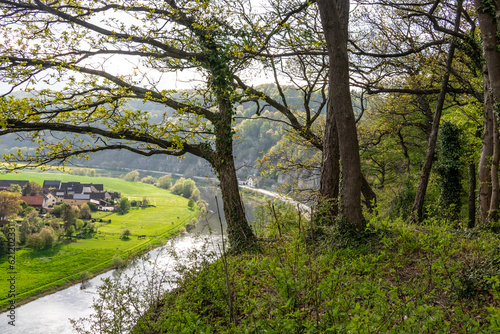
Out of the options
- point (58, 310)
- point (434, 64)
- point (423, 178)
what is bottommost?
point (58, 310)

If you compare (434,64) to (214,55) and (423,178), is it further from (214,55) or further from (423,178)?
(214,55)

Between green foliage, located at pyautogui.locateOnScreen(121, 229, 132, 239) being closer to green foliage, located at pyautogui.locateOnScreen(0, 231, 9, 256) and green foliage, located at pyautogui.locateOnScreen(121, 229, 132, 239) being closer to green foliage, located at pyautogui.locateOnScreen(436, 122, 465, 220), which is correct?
Answer: green foliage, located at pyautogui.locateOnScreen(0, 231, 9, 256)

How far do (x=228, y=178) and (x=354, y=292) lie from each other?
4.42 meters

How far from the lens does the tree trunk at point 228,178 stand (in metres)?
6.52

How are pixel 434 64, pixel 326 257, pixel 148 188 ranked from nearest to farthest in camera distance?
pixel 326 257, pixel 434 64, pixel 148 188

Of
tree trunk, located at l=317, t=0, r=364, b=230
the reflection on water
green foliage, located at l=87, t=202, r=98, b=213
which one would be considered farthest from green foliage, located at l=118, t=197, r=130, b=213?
tree trunk, located at l=317, t=0, r=364, b=230

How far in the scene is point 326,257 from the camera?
4.28m

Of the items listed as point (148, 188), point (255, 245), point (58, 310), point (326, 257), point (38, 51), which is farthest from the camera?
point (148, 188)

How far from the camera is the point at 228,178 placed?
6.74 m

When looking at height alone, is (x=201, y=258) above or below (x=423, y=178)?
below

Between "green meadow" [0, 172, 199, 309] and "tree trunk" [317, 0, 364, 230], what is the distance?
922 centimetres

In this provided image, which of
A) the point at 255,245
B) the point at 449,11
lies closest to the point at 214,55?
the point at 255,245

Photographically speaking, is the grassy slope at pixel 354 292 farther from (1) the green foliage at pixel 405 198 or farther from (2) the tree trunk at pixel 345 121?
(1) the green foliage at pixel 405 198

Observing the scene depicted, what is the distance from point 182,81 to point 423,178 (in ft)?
27.6
